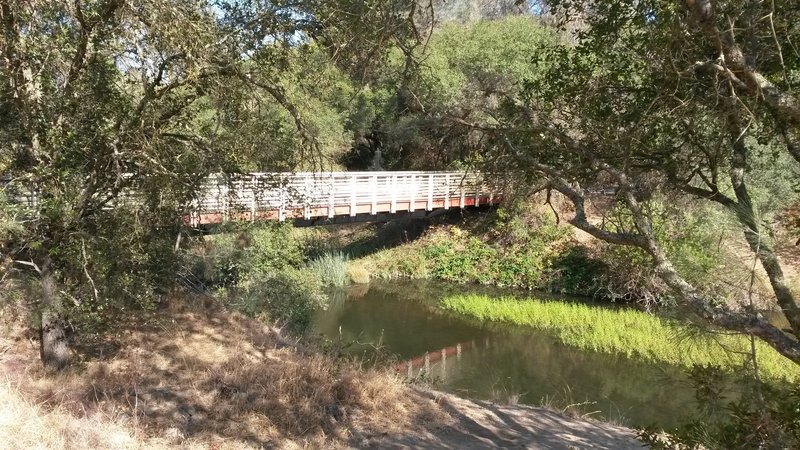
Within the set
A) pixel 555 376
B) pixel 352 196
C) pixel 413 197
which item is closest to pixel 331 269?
pixel 352 196

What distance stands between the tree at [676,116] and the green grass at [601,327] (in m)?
5.99

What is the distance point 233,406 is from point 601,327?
30.8 feet

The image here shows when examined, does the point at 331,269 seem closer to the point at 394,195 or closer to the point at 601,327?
the point at 394,195

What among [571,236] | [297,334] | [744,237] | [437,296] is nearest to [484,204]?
[571,236]

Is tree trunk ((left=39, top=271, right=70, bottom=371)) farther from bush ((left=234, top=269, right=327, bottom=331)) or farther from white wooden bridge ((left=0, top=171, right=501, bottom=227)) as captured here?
bush ((left=234, top=269, right=327, bottom=331))

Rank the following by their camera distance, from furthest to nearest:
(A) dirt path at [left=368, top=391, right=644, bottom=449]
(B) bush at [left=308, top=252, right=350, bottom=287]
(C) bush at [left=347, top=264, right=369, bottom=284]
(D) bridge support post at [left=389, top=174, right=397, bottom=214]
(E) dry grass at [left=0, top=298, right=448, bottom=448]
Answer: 1. (C) bush at [left=347, top=264, right=369, bottom=284]
2. (D) bridge support post at [left=389, top=174, right=397, bottom=214]
3. (B) bush at [left=308, top=252, right=350, bottom=287]
4. (A) dirt path at [left=368, top=391, right=644, bottom=449]
5. (E) dry grass at [left=0, top=298, right=448, bottom=448]

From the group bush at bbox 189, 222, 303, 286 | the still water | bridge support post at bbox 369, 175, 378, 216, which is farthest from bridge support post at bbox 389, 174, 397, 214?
bush at bbox 189, 222, 303, 286

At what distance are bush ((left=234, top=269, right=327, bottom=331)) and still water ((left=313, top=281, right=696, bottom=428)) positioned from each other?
3.20 feet

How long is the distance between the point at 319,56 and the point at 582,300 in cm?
1233

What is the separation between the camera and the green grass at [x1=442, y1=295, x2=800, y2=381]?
9.77 m

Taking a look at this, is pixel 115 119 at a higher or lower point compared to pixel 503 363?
higher

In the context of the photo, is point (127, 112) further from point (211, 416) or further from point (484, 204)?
point (484, 204)

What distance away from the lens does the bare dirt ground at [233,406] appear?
464cm

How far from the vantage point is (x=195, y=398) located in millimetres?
5738
